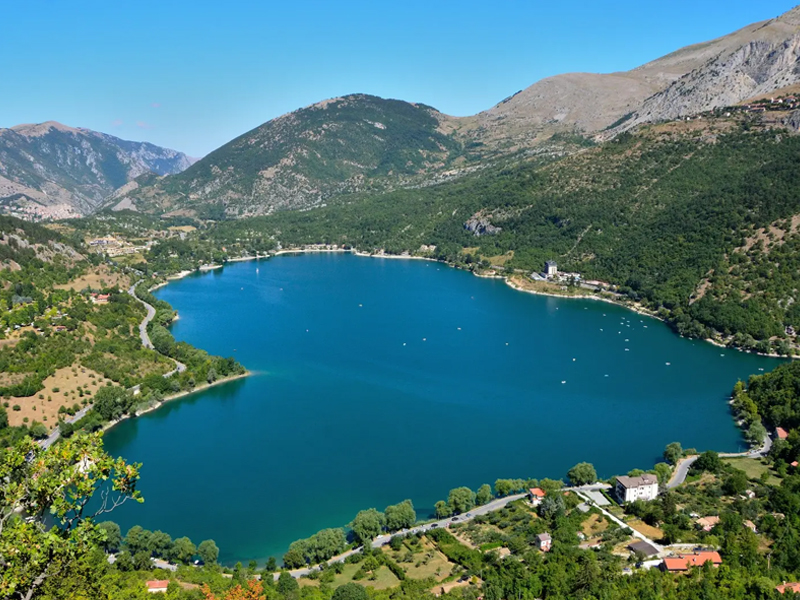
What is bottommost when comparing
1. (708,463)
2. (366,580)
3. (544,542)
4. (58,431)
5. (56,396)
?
(366,580)

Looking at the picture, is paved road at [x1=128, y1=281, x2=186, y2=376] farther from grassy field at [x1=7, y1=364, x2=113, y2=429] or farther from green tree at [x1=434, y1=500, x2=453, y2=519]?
green tree at [x1=434, y1=500, x2=453, y2=519]

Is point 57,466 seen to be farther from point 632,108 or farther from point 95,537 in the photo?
point 632,108

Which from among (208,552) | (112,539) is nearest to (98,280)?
(112,539)

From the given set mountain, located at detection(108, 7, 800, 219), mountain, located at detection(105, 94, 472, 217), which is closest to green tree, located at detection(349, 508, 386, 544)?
mountain, located at detection(108, 7, 800, 219)

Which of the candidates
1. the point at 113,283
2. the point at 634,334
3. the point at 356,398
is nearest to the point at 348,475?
the point at 356,398

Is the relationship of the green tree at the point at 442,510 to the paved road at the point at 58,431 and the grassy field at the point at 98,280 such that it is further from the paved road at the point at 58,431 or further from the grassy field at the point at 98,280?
the grassy field at the point at 98,280

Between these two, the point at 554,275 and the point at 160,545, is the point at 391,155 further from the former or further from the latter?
the point at 160,545

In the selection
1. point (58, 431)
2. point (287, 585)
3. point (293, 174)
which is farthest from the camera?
point (293, 174)

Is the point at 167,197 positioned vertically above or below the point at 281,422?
above
